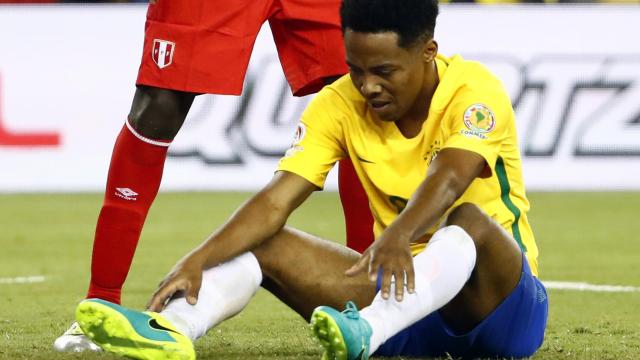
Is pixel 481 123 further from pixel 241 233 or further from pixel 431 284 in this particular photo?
pixel 241 233

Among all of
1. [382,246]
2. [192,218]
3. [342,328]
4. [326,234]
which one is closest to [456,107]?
[382,246]

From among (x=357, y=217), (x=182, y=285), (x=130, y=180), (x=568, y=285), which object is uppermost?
(x=182, y=285)

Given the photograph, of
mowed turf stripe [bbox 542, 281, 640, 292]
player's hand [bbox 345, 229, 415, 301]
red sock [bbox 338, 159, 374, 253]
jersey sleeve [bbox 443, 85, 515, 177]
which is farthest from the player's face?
mowed turf stripe [bbox 542, 281, 640, 292]

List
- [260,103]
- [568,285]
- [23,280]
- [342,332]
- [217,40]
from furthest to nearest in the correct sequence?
[260,103] < [23,280] < [568,285] < [217,40] < [342,332]

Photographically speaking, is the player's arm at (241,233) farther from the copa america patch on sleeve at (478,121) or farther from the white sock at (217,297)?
the copa america patch on sleeve at (478,121)

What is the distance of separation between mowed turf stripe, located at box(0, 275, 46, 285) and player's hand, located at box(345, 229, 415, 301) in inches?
114

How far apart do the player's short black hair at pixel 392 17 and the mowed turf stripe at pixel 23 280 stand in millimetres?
2752

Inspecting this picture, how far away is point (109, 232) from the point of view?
13.5 feet

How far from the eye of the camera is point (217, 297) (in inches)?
134

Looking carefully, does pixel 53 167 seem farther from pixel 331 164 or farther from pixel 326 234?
pixel 331 164

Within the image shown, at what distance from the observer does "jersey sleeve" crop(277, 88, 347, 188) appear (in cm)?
361

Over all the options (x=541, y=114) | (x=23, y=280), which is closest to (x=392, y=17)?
(x=23, y=280)

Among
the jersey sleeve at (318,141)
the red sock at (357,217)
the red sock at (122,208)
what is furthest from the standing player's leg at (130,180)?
the red sock at (357,217)

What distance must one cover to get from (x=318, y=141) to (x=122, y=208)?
0.77m
